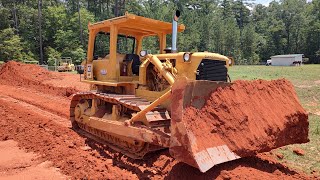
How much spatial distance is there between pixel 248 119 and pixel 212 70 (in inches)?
60.8

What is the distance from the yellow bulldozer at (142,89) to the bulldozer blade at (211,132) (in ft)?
0.05

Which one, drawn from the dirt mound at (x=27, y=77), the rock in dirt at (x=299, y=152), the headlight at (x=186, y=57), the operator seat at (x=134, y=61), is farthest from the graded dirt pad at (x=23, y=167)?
the dirt mound at (x=27, y=77)

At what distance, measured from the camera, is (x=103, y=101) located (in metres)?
7.68

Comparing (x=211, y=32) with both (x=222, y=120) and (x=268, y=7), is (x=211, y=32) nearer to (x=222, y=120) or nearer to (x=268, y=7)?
(x=268, y=7)

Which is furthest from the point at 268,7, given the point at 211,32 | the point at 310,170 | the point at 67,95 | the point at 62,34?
the point at 310,170

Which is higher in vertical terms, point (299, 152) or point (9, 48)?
point (9, 48)

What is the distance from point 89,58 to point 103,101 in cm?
162

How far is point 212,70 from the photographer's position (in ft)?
20.7

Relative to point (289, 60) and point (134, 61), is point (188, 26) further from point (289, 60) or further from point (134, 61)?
point (134, 61)

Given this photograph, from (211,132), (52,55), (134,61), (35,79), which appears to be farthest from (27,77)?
(52,55)

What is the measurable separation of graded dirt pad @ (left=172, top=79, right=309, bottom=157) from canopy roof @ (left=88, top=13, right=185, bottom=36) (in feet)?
9.70

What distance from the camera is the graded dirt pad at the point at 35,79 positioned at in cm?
1856

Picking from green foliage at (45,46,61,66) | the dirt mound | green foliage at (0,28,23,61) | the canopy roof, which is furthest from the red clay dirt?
green foliage at (0,28,23,61)

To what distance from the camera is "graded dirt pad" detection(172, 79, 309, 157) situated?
472 centimetres
